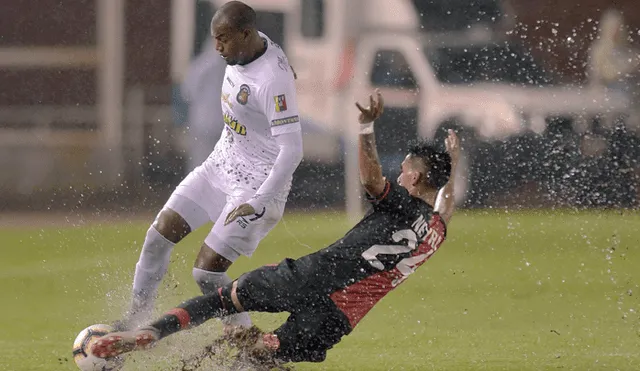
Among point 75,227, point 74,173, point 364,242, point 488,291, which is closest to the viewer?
point 364,242

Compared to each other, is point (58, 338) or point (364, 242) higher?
point (364, 242)

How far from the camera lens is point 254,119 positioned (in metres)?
6.96

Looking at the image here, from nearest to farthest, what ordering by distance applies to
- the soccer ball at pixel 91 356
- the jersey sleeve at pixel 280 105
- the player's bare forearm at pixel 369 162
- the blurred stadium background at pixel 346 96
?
the player's bare forearm at pixel 369 162 < the soccer ball at pixel 91 356 < the jersey sleeve at pixel 280 105 < the blurred stadium background at pixel 346 96

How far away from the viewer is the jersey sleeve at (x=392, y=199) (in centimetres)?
592

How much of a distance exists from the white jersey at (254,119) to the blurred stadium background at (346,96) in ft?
28.6

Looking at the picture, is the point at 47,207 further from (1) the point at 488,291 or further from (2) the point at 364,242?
(2) the point at 364,242

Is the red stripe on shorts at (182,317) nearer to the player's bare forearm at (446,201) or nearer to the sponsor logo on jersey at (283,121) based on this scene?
the sponsor logo on jersey at (283,121)

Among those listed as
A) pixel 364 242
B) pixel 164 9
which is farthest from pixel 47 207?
pixel 364 242

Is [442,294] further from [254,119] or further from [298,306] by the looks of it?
[298,306]

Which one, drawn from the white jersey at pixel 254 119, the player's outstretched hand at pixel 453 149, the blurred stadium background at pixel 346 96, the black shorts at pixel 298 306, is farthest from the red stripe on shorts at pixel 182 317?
the blurred stadium background at pixel 346 96

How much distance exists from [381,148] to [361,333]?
27.4 feet

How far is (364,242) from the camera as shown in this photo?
6.07 metres

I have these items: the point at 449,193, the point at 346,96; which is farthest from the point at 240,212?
the point at 346,96

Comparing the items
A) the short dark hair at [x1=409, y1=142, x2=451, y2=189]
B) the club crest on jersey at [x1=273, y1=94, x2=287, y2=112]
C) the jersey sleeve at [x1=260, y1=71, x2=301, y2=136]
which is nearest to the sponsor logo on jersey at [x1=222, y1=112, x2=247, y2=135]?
the jersey sleeve at [x1=260, y1=71, x2=301, y2=136]
